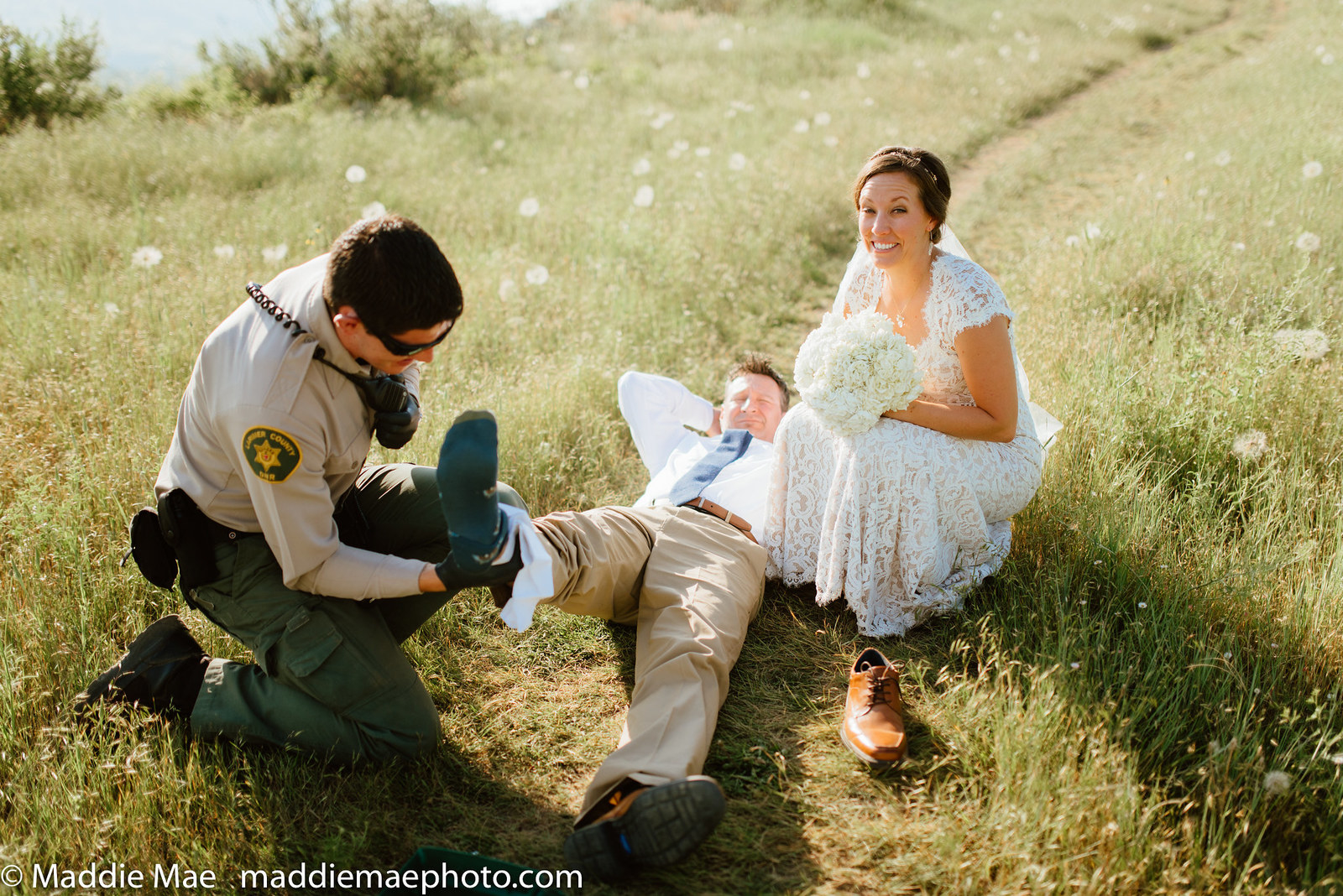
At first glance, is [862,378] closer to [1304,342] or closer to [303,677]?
[303,677]

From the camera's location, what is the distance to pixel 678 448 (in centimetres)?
443

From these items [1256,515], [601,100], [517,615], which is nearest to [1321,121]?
[1256,515]

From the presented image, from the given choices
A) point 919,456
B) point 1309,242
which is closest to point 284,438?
point 919,456

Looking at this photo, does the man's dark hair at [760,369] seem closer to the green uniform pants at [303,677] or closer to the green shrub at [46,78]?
the green uniform pants at [303,677]

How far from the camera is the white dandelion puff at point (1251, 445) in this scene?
154 inches

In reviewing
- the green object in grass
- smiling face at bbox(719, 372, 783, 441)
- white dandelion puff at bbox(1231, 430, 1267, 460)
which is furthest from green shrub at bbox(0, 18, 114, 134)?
white dandelion puff at bbox(1231, 430, 1267, 460)

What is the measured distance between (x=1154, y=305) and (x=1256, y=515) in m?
2.43

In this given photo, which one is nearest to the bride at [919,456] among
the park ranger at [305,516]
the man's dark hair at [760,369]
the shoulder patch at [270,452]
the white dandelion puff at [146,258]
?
the man's dark hair at [760,369]

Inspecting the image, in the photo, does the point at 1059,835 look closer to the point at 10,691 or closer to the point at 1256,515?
the point at 1256,515

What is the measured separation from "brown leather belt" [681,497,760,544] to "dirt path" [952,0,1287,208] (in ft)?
23.3

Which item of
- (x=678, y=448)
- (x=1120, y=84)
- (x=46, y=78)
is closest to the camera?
(x=678, y=448)

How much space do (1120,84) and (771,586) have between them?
→ 15.2 metres

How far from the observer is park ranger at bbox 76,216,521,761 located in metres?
2.46

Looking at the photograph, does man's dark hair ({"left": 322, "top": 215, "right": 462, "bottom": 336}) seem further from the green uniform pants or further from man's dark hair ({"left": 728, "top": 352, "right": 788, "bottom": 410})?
man's dark hair ({"left": 728, "top": 352, "right": 788, "bottom": 410})
